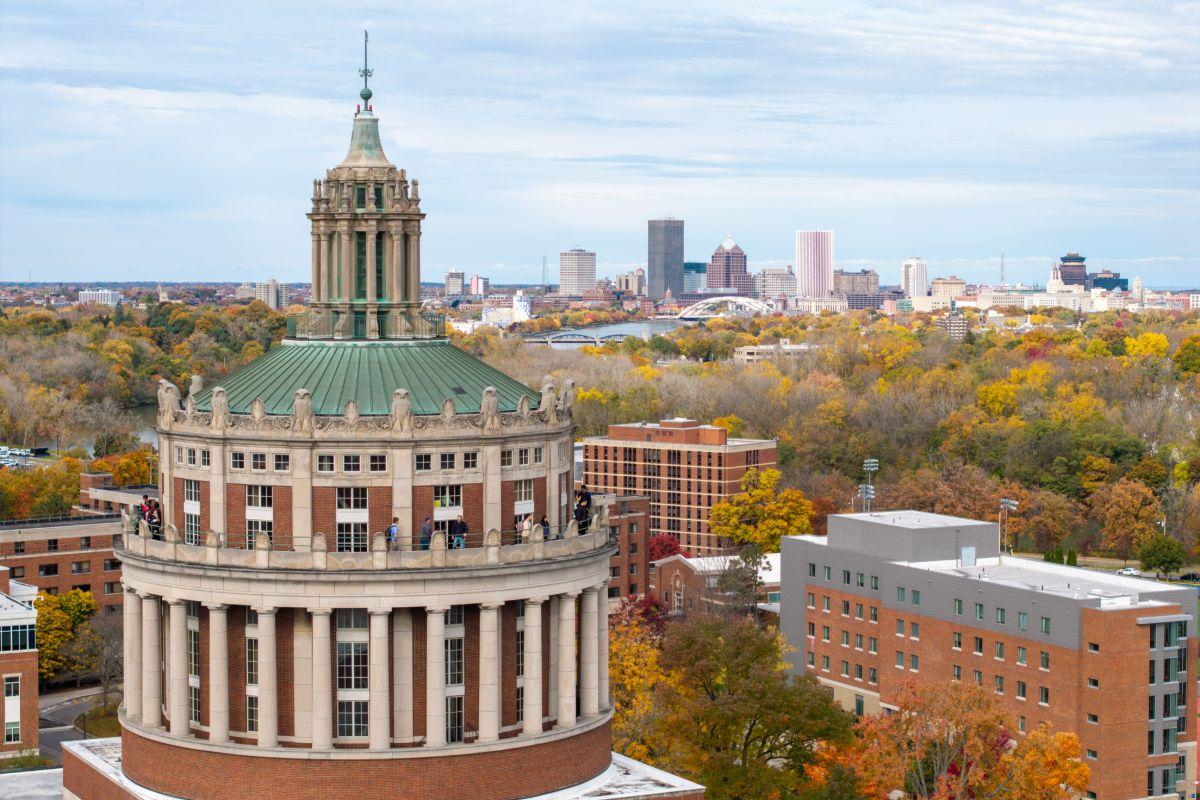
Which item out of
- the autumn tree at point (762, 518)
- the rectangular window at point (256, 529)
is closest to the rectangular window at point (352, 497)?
the rectangular window at point (256, 529)

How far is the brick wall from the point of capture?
74.1 meters

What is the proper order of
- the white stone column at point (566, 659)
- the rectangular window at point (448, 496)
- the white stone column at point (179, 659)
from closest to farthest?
the rectangular window at point (448, 496)
the white stone column at point (179, 659)
the white stone column at point (566, 659)

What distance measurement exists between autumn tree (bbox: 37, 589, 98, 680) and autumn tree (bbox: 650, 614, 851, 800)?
177 ft

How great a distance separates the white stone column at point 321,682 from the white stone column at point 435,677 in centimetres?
334

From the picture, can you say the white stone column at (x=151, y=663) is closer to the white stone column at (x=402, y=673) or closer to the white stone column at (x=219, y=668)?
the white stone column at (x=219, y=668)

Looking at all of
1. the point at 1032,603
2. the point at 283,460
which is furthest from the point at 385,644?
the point at 1032,603

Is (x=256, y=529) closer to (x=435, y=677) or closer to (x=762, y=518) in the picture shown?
(x=435, y=677)

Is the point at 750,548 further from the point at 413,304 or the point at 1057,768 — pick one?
the point at 413,304

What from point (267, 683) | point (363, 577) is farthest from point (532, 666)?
point (267, 683)

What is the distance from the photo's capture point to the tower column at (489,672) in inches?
2928

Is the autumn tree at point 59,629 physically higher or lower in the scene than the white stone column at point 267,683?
lower

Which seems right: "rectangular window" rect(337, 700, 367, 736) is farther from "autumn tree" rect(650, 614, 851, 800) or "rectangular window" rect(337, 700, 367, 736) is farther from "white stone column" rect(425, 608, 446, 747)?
"autumn tree" rect(650, 614, 851, 800)

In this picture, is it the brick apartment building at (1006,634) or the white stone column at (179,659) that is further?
the brick apartment building at (1006,634)

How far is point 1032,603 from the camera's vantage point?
382 feet
